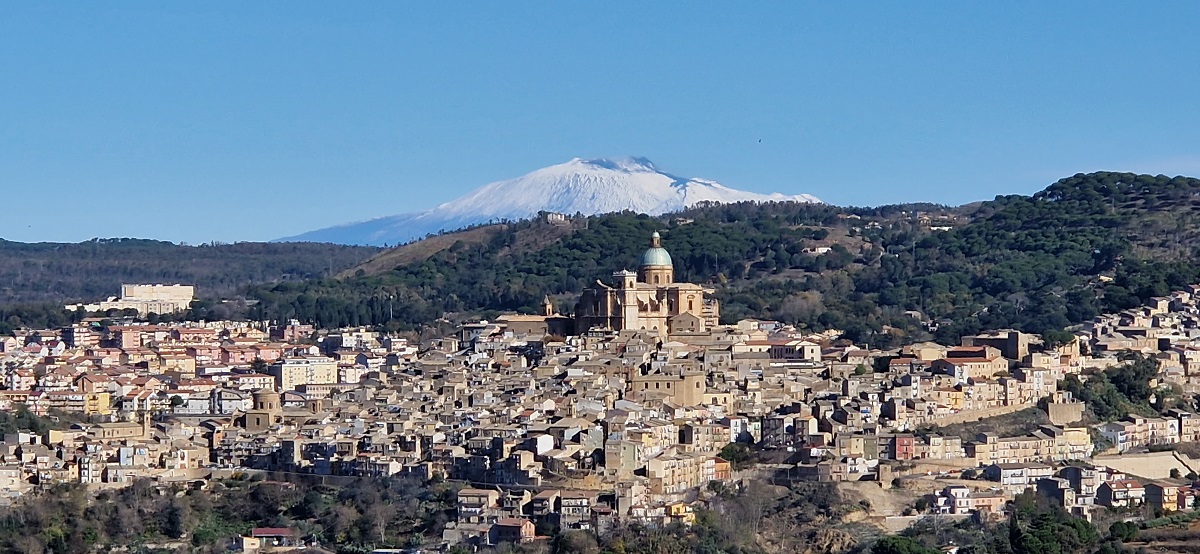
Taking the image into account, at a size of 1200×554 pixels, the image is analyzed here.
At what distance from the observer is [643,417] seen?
41.8m

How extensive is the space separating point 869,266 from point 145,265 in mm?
47692

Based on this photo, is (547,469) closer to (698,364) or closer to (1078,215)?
(698,364)

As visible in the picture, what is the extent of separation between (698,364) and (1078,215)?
30304 mm

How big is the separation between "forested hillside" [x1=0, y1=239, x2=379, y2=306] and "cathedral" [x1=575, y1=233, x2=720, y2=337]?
44.7m

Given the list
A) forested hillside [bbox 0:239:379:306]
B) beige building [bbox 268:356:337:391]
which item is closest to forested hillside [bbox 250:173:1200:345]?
beige building [bbox 268:356:337:391]

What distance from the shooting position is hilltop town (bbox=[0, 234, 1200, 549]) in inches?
1519

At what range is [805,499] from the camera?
38062mm

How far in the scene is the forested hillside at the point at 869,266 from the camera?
203 feet

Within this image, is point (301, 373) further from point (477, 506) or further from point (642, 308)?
point (477, 506)

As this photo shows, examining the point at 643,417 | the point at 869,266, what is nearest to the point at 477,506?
the point at 643,417

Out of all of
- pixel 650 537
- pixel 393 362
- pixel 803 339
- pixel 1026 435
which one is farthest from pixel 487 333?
pixel 650 537

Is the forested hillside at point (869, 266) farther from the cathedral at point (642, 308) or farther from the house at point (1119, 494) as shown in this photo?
the house at point (1119, 494)

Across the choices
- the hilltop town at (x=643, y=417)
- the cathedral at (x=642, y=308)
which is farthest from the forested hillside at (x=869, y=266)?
the cathedral at (x=642, y=308)

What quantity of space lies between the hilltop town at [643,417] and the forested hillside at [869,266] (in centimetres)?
432
